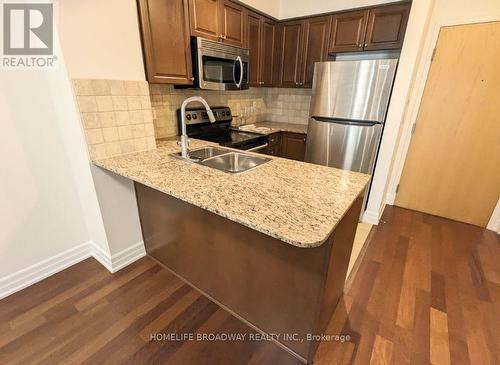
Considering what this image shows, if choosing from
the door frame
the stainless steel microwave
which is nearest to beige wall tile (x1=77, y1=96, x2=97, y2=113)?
the stainless steel microwave

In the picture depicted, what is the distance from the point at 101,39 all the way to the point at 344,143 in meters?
2.28

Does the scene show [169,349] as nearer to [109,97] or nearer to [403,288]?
[109,97]

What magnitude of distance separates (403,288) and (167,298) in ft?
5.73

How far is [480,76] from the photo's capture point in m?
2.39

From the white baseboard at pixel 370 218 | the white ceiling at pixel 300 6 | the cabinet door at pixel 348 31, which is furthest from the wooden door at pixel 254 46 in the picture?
the white baseboard at pixel 370 218

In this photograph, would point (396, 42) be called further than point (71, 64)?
Yes

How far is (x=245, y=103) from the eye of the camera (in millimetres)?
3336

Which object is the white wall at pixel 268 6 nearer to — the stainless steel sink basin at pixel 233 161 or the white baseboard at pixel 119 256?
the stainless steel sink basin at pixel 233 161

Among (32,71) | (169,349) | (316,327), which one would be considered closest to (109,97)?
(32,71)

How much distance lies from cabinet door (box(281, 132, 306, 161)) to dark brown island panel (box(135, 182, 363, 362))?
1728mm

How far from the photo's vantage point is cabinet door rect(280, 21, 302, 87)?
2902 millimetres

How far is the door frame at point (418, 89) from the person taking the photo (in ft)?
7.82

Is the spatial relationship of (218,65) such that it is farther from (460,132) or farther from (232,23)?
(460,132)

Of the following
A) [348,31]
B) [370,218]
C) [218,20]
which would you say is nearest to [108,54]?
[218,20]
